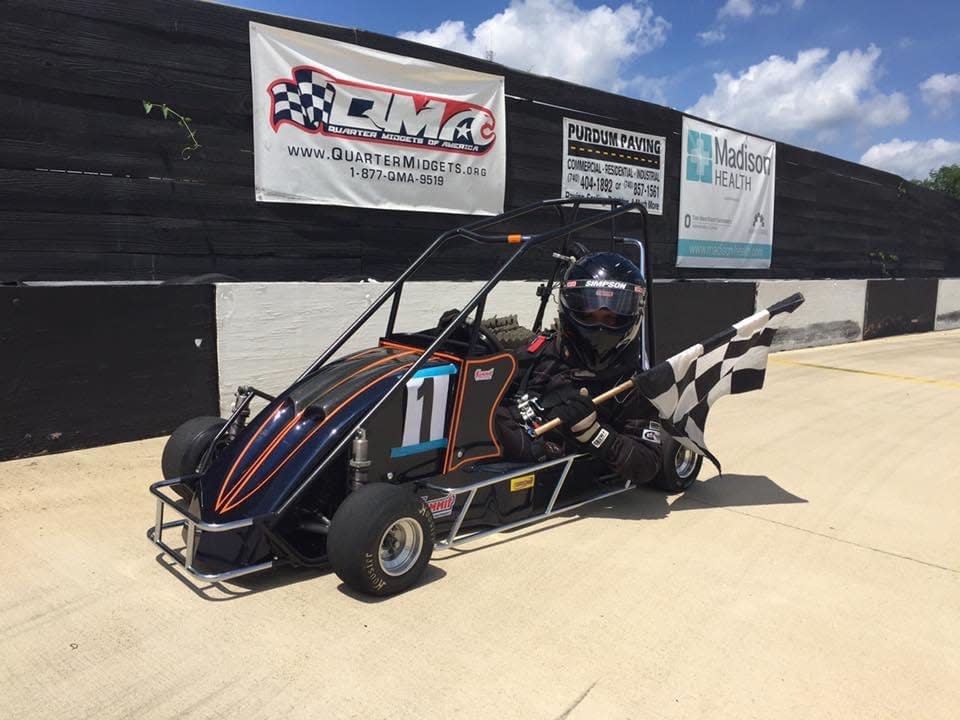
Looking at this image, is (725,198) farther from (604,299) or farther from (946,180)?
(946,180)

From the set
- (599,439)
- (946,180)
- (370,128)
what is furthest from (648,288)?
(946,180)

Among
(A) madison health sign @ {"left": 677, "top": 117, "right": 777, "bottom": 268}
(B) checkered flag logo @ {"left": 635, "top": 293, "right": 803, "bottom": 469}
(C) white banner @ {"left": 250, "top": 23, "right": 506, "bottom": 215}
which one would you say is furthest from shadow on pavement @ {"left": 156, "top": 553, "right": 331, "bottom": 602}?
(A) madison health sign @ {"left": 677, "top": 117, "right": 777, "bottom": 268}

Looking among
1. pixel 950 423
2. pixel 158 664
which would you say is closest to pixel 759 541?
pixel 158 664

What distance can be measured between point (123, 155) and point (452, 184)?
2794 millimetres

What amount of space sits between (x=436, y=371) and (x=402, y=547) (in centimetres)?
78

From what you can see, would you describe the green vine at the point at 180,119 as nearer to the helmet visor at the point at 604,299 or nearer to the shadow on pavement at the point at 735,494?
the helmet visor at the point at 604,299

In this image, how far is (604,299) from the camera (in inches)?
137

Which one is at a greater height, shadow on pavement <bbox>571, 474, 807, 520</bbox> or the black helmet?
the black helmet

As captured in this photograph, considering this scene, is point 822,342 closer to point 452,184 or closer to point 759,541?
point 452,184

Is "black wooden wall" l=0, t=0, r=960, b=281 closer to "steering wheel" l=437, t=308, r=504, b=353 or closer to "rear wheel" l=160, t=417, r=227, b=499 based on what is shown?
"rear wheel" l=160, t=417, r=227, b=499

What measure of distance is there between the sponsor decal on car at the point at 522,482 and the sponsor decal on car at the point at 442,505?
32cm

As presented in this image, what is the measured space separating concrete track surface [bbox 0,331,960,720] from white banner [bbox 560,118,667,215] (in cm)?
466

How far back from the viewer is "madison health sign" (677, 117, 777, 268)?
9375 millimetres

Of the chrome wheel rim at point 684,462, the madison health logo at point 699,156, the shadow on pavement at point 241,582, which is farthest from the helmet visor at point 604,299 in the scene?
the madison health logo at point 699,156
